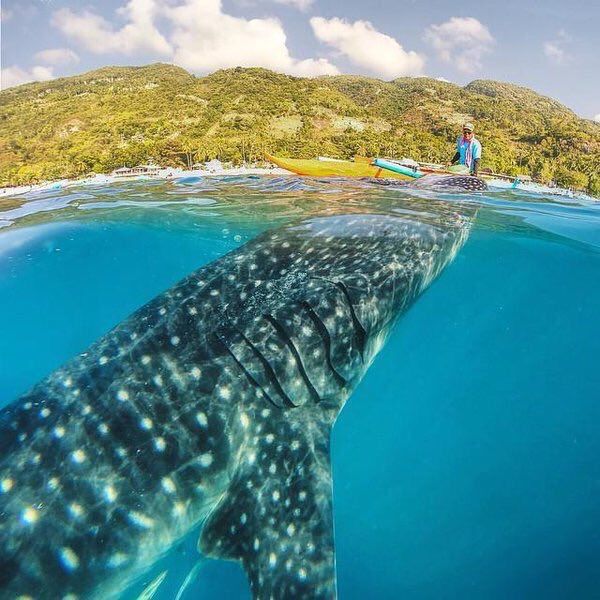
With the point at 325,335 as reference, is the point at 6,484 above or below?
below

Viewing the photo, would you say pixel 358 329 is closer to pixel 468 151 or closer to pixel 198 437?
pixel 198 437

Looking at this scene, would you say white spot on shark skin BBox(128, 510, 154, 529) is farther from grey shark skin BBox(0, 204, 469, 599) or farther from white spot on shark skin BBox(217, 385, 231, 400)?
white spot on shark skin BBox(217, 385, 231, 400)

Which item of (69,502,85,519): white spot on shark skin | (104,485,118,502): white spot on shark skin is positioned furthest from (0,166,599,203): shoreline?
(69,502,85,519): white spot on shark skin

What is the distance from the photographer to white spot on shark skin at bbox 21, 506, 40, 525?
2.50 m

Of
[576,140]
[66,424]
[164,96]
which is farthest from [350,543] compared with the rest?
[164,96]

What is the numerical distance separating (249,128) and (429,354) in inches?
1902

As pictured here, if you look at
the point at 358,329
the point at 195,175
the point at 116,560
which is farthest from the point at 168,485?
the point at 195,175

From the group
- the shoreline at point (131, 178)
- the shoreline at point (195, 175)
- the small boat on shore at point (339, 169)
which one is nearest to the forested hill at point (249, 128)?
the shoreline at point (131, 178)

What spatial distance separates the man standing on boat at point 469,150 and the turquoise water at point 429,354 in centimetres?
213

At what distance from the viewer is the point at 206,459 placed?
3055 millimetres

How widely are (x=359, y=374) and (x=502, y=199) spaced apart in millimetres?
10345

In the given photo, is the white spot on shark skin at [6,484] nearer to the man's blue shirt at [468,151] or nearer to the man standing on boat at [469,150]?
the man standing on boat at [469,150]

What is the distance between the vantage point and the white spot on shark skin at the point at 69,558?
2.53m

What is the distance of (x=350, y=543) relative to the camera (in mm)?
6383
